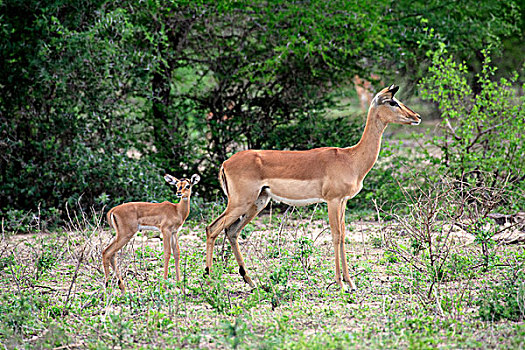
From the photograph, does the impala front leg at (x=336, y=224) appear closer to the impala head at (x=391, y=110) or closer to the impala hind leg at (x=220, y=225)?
the impala hind leg at (x=220, y=225)

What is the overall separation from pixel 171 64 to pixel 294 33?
231 centimetres

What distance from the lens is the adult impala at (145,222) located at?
6.05m

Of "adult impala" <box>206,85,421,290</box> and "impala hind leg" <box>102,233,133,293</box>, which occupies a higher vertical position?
"adult impala" <box>206,85,421,290</box>

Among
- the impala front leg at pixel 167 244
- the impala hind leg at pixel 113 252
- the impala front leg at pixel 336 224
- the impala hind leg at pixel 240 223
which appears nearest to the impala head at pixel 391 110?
the impala front leg at pixel 336 224

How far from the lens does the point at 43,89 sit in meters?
9.79

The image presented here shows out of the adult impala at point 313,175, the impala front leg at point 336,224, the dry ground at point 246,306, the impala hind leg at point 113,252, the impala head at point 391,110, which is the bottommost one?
the dry ground at point 246,306

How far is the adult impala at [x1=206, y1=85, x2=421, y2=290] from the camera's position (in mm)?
6301

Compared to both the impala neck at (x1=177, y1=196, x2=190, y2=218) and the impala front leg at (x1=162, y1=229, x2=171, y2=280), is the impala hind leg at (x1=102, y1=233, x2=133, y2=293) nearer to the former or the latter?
the impala front leg at (x1=162, y1=229, x2=171, y2=280)

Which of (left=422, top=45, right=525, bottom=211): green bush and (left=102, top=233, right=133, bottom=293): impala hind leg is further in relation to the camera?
(left=422, top=45, right=525, bottom=211): green bush

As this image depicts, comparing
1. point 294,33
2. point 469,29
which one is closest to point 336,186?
point 294,33

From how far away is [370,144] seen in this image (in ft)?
21.2

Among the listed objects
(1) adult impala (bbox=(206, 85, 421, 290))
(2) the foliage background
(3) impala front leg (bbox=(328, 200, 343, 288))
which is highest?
(2) the foliage background

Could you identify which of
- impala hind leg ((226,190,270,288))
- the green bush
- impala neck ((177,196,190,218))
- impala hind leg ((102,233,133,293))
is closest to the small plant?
impala hind leg ((226,190,270,288))

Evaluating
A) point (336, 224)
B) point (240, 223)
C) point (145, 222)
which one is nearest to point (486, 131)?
point (336, 224)
